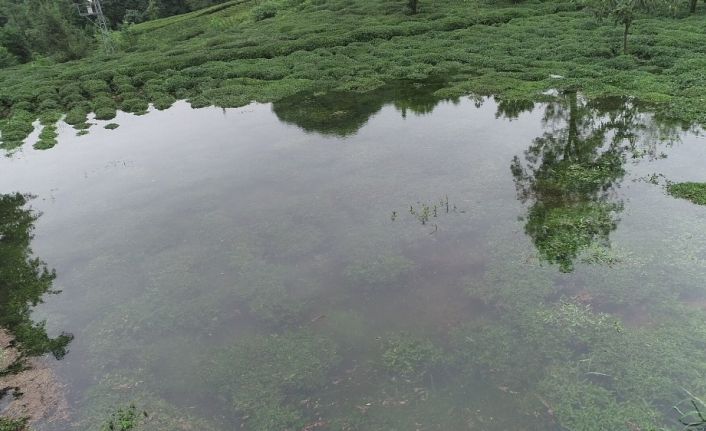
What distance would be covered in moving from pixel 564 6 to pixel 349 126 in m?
33.5

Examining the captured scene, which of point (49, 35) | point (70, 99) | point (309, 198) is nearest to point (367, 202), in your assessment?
point (309, 198)

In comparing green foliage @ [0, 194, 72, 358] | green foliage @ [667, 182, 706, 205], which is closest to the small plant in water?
green foliage @ [667, 182, 706, 205]

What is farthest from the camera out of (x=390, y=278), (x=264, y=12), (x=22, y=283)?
(x=264, y=12)

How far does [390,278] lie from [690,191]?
12.7 meters

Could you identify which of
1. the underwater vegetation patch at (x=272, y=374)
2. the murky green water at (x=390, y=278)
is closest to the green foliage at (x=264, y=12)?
the murky green water at (x=390, y=278)

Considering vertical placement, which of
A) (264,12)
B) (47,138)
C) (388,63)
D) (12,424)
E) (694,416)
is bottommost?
(694,416)

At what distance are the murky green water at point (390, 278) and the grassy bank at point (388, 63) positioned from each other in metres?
6.31

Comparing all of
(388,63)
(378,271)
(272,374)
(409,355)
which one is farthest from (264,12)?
(409,355)

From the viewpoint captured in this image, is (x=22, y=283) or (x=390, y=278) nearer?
(x=390, y=278)

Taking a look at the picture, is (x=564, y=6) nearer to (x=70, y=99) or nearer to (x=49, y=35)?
(x=70, y=99)

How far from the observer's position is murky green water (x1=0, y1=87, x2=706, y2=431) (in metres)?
12.0

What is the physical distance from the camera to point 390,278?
52.9 feet

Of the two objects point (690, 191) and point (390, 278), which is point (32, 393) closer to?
point (390, 278)

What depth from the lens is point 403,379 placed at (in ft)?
41.0
